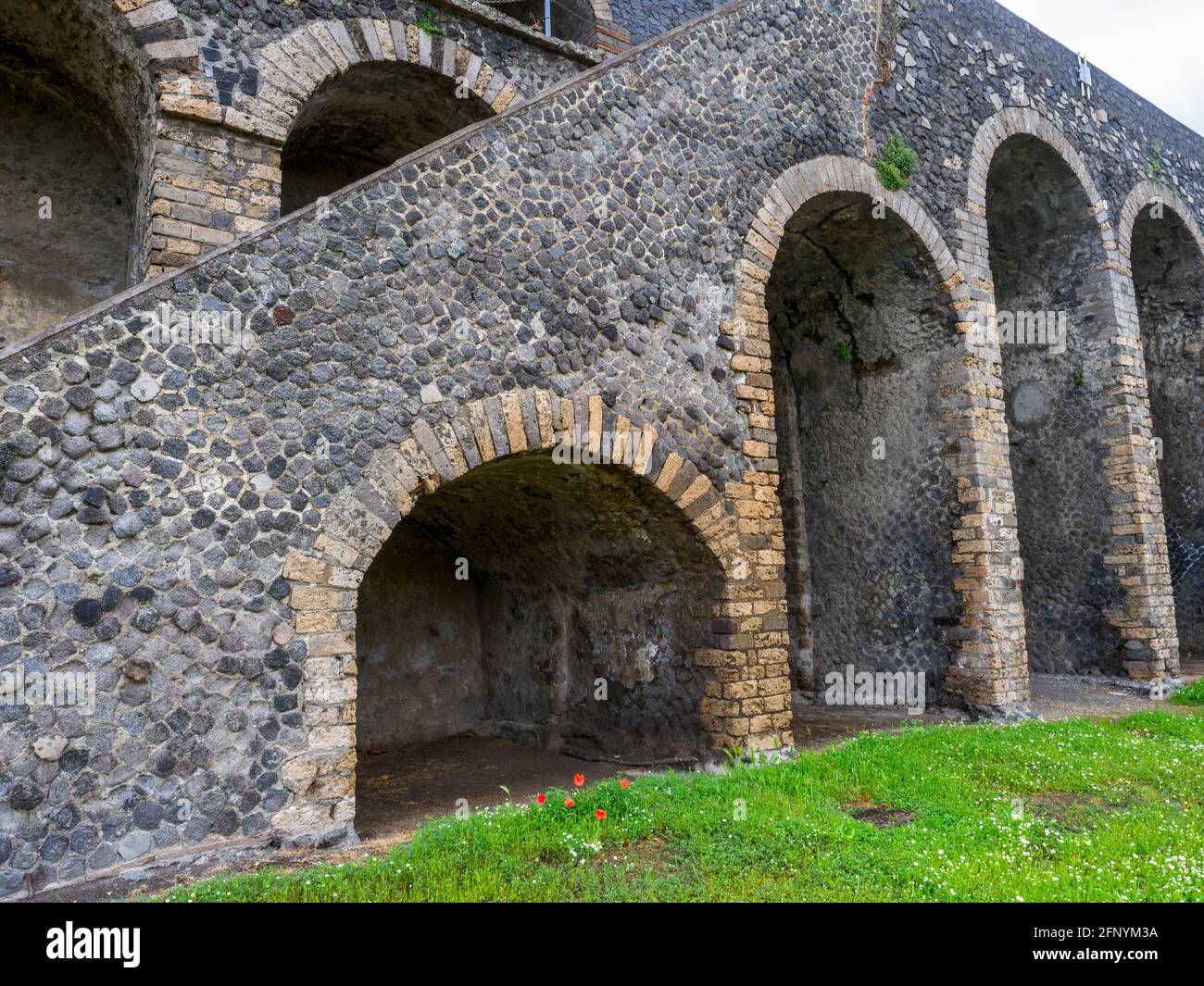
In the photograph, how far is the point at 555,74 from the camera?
9148 millimetres

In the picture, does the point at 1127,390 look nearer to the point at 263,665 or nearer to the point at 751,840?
the point at 751,840

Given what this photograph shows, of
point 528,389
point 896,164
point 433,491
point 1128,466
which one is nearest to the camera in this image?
point 433,491

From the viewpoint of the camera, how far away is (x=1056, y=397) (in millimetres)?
11695

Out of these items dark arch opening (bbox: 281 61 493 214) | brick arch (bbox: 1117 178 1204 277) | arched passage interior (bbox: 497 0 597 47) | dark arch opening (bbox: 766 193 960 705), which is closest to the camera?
dark arch opening (bbox: 281 61 493 214)

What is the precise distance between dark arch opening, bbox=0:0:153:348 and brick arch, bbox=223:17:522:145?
1044 mm

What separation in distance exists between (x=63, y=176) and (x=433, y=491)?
5574 mm

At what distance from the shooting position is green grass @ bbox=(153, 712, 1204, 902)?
3889mm

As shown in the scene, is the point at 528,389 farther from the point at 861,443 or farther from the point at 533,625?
the point at 861,443

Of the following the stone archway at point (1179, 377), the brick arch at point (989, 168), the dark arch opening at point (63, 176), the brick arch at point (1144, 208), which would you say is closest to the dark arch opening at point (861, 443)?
the brick arch at point (989, 168)

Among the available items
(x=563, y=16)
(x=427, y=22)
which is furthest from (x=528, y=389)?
(x=563, y=16)

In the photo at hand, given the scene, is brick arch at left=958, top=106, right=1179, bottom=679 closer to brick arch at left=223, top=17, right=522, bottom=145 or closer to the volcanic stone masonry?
the volcanic stone masonry

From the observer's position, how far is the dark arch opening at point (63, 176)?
7398mm

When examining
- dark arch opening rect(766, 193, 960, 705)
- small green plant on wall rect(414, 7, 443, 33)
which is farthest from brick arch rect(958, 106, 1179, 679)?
small green plant on wall rect(414, 7, 443, 33)

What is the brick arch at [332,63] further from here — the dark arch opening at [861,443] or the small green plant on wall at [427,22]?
the dark arch opening at [861,443]
